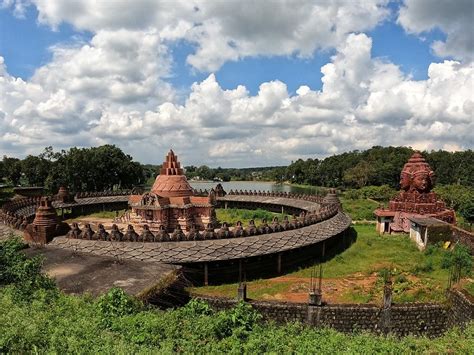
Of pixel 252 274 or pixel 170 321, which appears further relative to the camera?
pixel 252 274

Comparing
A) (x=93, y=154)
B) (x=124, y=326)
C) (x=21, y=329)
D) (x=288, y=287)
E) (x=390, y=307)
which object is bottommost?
(x=288, y=287)

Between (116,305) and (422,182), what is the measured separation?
88.9ft

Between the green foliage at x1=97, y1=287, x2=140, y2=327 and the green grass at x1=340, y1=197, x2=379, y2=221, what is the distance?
111ft

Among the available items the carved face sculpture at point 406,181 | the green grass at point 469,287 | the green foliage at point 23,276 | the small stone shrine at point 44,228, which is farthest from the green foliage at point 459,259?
the small stone shrine at point 44,228

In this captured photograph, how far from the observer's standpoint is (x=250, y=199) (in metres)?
45.6

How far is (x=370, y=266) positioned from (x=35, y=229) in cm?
1928

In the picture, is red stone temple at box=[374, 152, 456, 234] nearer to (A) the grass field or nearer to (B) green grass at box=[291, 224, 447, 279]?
(B) green grass at box=[291, 224, 447, 279]

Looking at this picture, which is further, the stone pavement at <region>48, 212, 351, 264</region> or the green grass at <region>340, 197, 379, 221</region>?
the green grass at <region>340, 197, 379, 221</region>

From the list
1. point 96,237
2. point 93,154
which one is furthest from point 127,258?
point 93,154

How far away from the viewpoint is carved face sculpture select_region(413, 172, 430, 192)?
30141mm

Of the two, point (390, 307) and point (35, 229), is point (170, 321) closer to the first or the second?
point (390, 307)

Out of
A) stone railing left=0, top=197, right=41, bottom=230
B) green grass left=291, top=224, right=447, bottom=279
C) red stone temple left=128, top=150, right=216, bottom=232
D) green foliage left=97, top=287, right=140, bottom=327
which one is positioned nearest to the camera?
green foliage left=97, top=287, right=140, bottom=327

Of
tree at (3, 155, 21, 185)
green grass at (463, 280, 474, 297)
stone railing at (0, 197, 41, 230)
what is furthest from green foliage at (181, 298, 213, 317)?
tree at (3, 155, 21, 185)

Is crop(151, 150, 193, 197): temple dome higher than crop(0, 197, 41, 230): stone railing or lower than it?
higher
